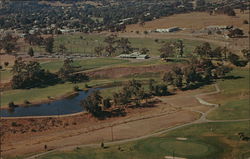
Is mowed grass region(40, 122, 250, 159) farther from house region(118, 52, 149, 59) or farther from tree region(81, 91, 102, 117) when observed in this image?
house region(118, 52, 149, 59)

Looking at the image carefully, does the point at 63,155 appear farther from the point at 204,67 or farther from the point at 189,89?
the point at 204,67

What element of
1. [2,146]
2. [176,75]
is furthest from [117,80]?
[2,146]

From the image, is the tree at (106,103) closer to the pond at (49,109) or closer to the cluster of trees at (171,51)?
the pond at (49,109)

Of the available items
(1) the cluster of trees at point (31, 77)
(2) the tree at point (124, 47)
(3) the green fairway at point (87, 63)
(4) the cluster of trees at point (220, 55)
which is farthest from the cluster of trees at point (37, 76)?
(4) the cluster of trees at point (220, 55)

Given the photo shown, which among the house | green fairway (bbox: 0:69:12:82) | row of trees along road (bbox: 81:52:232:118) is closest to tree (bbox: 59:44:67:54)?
the house

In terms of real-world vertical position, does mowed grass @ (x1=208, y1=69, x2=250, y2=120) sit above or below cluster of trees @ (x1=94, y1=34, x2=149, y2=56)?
below

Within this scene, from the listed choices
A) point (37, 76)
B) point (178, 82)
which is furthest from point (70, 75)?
point (178, 82)

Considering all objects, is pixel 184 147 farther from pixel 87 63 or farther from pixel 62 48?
pixel 62 48
